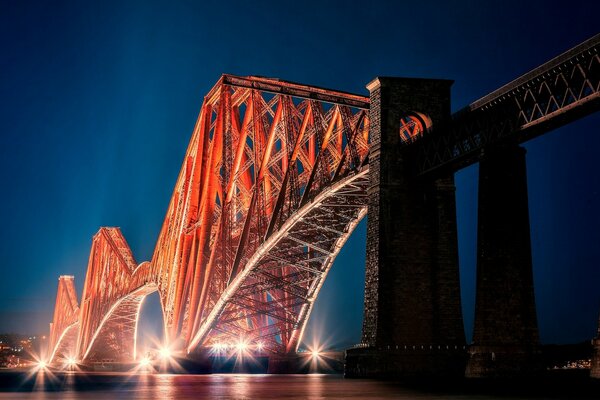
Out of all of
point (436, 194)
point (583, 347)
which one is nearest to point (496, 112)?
point (436, 194)

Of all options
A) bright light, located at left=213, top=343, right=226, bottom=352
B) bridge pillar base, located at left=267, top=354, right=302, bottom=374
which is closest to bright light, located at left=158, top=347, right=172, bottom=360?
bright light, located at left=213, top=343, right=226, bottom=352

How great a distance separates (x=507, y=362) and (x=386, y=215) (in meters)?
8.54

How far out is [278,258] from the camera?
161ft

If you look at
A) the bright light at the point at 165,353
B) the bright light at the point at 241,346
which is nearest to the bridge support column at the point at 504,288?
the bright light at the point at 165,353

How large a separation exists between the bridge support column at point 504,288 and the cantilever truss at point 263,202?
15389mm

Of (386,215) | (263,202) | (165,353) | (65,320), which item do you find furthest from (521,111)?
(65,320)

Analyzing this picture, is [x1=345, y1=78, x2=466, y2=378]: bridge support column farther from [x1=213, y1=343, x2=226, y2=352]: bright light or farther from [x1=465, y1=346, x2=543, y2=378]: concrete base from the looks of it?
[x1=213, y1=343, x2=226, y2=352]: bright light

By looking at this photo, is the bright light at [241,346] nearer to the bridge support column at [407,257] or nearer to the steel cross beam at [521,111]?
the bridge support column at [407,257]

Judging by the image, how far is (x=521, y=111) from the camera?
26.4 m

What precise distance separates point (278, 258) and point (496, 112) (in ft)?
78.2

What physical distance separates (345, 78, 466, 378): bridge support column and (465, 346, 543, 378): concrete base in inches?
168

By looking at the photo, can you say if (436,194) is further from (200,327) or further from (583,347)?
(200,327)

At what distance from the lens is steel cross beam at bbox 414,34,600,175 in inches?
925

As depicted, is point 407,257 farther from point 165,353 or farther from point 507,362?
point 165,353
